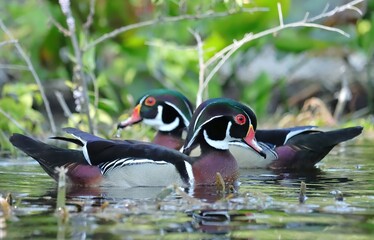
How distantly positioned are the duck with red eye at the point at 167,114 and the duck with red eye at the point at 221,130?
139 centimetres

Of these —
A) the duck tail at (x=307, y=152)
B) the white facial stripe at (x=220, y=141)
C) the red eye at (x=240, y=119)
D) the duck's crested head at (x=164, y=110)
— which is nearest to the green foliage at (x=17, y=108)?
the duck's crested head at (x=164, y=110)

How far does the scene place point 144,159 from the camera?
25.5 feet

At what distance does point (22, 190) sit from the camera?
7516 millimetres

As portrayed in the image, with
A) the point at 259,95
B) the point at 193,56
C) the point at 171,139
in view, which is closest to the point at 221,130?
the point at 171,139

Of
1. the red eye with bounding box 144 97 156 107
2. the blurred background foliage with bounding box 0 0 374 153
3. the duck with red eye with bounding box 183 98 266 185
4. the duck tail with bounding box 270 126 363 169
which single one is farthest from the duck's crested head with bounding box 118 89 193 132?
the blurred background foliage with bounding box 0 0 374 153

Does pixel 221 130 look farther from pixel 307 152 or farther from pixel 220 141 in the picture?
pixel 307 152

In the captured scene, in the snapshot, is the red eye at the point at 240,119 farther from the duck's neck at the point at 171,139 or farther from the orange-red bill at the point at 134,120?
the orange-red bill at the point at 134,120

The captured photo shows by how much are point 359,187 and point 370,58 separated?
7.31m

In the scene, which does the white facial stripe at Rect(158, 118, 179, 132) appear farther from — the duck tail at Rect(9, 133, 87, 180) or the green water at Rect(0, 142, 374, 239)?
the duck tail at Rect(9, 133, 87, 180)

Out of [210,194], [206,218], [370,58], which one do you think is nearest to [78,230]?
[206,218]

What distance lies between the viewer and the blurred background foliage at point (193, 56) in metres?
13.3

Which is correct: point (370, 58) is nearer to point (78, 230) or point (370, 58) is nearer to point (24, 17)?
point (24, 17)

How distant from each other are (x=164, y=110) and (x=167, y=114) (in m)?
0.04

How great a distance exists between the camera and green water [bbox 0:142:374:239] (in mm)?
5613
